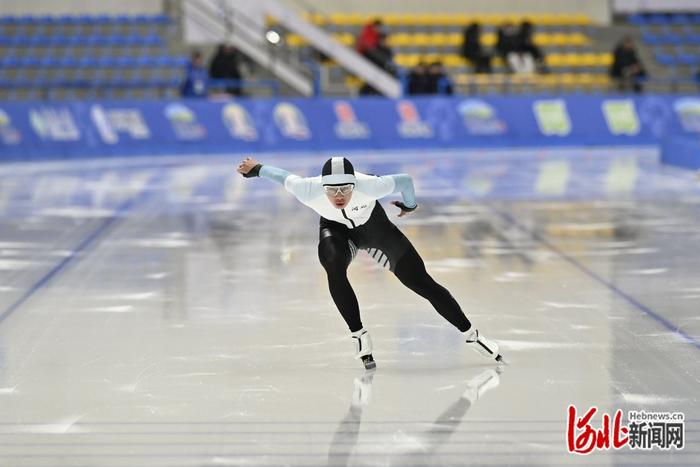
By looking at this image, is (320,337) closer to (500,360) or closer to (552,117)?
(500,360)

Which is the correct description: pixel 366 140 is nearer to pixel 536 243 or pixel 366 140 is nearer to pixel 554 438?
pixel 536 243

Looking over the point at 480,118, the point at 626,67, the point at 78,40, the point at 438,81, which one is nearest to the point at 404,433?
the point at 438,81

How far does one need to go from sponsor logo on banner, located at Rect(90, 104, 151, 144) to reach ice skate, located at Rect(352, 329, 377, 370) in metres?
15.6

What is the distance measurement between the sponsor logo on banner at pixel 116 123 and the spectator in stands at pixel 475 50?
717cm

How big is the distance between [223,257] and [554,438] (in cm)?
572

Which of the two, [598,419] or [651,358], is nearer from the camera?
[598,419]

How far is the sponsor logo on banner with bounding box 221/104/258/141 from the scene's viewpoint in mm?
22109

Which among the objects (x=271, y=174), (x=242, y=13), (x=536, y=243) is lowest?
(x=536, y=243)

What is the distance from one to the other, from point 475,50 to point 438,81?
2114 mm

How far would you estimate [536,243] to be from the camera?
11164mm

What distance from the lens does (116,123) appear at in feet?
69.9

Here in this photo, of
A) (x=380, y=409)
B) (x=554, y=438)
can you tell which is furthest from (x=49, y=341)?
(x=554, y=438)

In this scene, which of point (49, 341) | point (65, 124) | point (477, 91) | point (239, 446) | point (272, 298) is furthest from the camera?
point (477, 91)

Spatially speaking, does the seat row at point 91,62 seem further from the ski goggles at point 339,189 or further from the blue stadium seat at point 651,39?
the ski goggles at point 339,189
